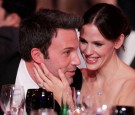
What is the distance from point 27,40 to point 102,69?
1.81 feet

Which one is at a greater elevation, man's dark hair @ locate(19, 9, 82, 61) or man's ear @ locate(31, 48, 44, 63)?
man's dark hair @ locate(19, 9, 82, 61)

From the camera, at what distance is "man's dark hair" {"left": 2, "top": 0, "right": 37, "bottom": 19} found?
13.4 feet

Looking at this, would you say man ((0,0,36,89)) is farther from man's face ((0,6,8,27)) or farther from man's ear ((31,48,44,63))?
man's ear ((31,48,44,63))

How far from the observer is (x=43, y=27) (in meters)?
2.51

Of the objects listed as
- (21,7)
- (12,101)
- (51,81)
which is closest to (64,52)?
(51,81)

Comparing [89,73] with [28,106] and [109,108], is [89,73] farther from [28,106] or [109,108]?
[109,108]

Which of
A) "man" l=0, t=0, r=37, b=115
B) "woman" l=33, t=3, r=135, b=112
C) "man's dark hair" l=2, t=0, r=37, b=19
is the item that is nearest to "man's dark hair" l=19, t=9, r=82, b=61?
"woman" l=33, t=3, r=135, b=112

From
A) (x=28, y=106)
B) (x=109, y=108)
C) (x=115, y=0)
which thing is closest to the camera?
(x=109, y=108)

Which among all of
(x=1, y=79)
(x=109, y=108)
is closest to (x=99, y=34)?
(x=1, y=79)

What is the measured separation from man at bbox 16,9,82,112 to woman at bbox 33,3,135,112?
8 centimetres

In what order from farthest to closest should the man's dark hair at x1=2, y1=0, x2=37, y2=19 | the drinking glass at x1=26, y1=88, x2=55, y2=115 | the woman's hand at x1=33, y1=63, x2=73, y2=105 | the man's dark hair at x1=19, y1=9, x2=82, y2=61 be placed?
the man's dark hair at x1=2, y1=0, x2=37, y2=19, the man's dark hair at x1=19, y1=9, x2=82, y2=61, the woman's hand at x1=33, y1=63, x2=73, y2=105, the drinking glass at x1=26, y1=88, x2=55, y2=115

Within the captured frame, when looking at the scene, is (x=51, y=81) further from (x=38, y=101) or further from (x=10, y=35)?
(x=10, y=35)

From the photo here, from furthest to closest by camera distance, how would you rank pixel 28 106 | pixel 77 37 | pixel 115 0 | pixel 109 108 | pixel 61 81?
pixel 115 0
pixel 77 37
pixel 61 81
pixel 28 106
pixel 109 108

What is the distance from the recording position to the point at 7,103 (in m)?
2.06
